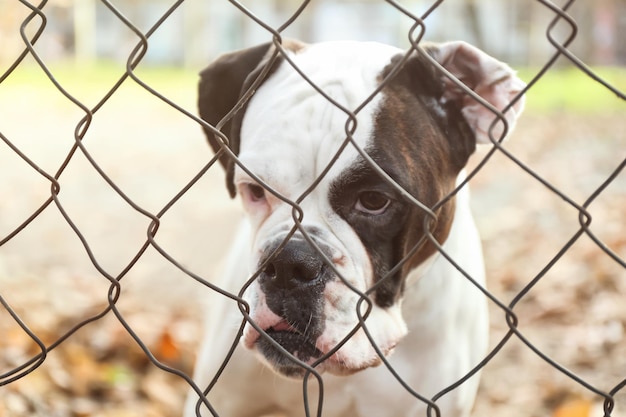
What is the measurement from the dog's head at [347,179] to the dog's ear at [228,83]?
2.6 inches

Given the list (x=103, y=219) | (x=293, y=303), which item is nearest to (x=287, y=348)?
(x=293, y=303)

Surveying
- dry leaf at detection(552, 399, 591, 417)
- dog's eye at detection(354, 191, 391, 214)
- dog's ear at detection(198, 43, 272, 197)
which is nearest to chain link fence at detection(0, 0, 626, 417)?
dry leaf at detection(552, 399, 591, 417)

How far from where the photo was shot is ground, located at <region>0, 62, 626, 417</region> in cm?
310

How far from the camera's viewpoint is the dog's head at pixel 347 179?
177 centimetres

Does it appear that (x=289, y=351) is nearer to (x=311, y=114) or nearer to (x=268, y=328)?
(x=268, y=328)

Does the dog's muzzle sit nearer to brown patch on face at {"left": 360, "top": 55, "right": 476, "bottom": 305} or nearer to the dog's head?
the dog's head

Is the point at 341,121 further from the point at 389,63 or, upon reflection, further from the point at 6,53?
the point at 6,53

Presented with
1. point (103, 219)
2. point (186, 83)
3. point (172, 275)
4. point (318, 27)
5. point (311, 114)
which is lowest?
point (311, 114)

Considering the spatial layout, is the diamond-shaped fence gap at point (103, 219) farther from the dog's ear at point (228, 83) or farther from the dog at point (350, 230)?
the dog at point (350, 230)

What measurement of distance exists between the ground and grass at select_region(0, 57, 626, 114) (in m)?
3.96

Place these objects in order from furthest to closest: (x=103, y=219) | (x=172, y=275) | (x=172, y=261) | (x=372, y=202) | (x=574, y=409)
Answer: (x=103, y=219), (x=172, y=275), (x=574, y=409), (x=372, y=202), (x=172, y=261)

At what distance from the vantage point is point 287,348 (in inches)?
70.1

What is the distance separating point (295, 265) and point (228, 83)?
0.72 metres

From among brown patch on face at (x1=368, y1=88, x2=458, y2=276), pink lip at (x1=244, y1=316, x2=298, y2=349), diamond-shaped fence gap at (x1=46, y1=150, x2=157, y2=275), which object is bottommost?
pink lip at (x1=244, y1=316, x2=298, y2=349)
